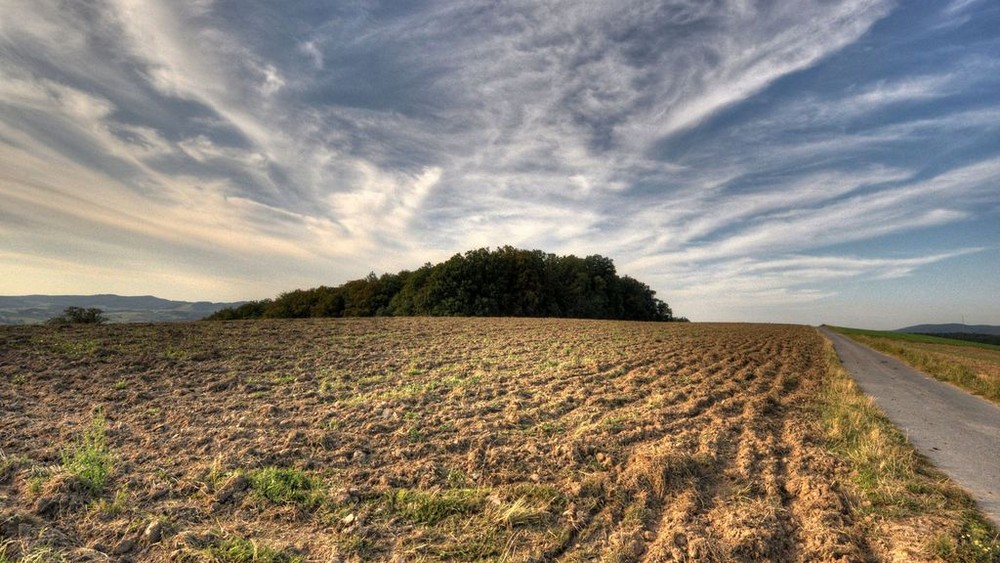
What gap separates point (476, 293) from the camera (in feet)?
198

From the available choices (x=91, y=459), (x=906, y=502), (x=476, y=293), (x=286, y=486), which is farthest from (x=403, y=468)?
(x=476, y=293)

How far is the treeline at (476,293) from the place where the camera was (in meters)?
59.6

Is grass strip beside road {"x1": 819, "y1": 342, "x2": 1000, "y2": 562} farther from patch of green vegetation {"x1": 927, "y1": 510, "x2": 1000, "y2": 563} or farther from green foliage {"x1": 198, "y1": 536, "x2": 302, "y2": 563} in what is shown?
green foliage {"x1": 198, "y1": 536, "x2": 302, "y2": 563}

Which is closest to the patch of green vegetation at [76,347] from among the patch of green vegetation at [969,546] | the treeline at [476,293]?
the patch of green vegetation at [969,546]

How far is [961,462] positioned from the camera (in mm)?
7906

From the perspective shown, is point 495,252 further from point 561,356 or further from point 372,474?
point 372,474

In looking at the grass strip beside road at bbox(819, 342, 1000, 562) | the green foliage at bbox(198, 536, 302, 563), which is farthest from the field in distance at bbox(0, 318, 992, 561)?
the grass strip beside road at bbox(819, 342, 1000, 562)

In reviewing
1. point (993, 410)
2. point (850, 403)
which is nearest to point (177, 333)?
point (850, 403)

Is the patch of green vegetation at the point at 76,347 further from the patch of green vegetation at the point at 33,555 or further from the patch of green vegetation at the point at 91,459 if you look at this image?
the patch of green vegetation at the point at 33,555

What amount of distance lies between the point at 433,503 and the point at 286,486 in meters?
1.87

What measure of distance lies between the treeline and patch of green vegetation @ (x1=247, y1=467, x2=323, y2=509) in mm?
51110

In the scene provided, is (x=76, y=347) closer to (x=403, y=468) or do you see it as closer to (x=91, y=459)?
(x=91, y=459)

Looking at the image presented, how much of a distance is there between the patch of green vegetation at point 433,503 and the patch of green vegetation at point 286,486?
91 cm

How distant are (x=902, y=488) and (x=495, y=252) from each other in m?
63.6
